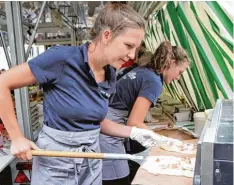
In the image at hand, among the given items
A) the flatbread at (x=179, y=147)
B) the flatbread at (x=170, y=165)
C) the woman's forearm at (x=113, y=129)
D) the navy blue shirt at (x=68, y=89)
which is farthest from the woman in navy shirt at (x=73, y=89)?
the flatbread at (x=179, y=147)

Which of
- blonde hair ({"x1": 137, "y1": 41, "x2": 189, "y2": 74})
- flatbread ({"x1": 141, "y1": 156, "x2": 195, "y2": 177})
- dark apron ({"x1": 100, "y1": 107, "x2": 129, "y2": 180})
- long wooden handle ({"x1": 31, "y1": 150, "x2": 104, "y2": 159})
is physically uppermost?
blonde hair ({"x1": 137, "y1": 41, "x2": 189, "y2": 74})

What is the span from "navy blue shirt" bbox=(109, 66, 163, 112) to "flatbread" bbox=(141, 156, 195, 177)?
40 cm

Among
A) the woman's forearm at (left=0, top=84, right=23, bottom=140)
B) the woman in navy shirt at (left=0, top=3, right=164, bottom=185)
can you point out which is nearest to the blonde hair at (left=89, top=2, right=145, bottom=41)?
the woman in navy shirt at (left=0, top=3, right=164, bottom=185)

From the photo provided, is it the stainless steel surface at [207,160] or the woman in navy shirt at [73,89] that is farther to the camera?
the woman in navy shirt at [73,89]

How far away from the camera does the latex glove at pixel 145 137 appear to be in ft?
5.80

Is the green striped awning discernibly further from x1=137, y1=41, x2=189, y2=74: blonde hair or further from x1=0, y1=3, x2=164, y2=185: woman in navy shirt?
x1=0, y1=3, x2=164, y2=185: woman in navy shirt

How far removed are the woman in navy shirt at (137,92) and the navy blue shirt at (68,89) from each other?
0.59 metres

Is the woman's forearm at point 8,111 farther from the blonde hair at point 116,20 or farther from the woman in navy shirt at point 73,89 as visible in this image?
the blonde hair at point 116,20

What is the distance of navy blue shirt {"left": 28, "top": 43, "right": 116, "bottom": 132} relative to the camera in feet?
4.01

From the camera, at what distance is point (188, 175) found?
1.46 m

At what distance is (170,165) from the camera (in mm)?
1580

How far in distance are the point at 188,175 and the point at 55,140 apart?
2.21 feet

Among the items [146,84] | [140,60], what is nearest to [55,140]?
[146,84]

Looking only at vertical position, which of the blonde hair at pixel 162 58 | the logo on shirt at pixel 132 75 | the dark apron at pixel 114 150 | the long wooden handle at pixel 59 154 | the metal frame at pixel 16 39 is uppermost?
the metal frame at pixel 16 39
